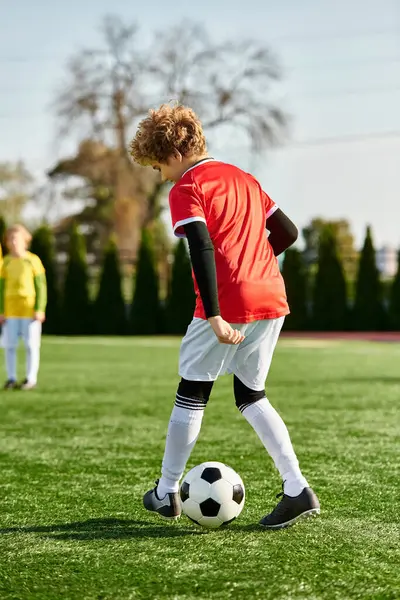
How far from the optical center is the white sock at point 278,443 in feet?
12.7

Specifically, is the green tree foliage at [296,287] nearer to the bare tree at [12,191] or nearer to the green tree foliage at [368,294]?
the green tree foliage at [368,294]

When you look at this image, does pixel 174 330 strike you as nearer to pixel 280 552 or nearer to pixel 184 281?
pixel 184 281

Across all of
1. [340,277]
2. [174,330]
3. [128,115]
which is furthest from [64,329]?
[128,115]

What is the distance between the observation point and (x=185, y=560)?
11.0 ft

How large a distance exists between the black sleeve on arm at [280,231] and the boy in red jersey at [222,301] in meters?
0.19

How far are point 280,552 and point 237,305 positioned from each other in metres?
0.98

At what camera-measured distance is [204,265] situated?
3664 mm

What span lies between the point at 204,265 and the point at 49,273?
24433 millimetres

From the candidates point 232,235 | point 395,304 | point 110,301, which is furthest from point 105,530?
point 395,304

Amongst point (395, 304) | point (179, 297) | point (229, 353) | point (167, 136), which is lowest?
point (395, 304)

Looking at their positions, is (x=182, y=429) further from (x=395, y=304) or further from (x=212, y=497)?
(x=395, y=304)

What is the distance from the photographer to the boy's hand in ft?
12.0

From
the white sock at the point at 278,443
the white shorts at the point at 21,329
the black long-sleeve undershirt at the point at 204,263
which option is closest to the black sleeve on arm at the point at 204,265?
the black long-sleeve undershirt at the point at 204,263

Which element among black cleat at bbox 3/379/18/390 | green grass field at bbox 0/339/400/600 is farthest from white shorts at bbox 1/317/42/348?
green grass field at bbox 0/339/400/600
